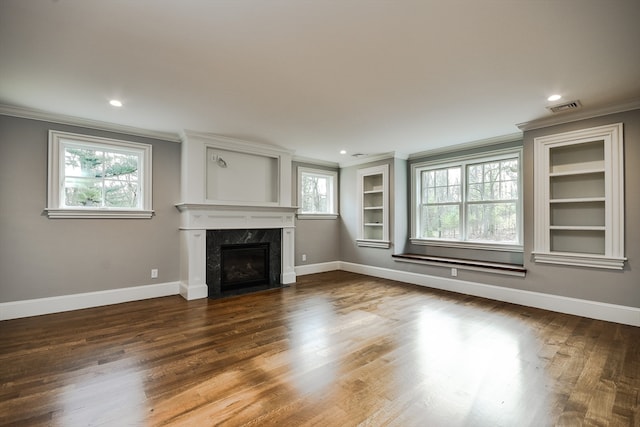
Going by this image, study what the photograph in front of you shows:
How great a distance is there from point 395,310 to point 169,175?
3.73 metres

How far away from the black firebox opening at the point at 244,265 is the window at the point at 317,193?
1243mm

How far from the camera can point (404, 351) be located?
2.58 m

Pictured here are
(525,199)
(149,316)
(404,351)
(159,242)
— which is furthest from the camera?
(159,242)

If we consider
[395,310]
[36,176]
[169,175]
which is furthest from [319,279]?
[36,176]

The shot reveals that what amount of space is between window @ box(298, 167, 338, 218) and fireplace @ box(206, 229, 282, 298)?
109 cm

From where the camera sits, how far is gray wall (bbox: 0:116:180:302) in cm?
341

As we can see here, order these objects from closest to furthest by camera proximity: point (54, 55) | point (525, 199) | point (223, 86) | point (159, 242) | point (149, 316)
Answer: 1. point (54, 55)
2. point (223, 86)
3. point (149, 316)
4. point (525, 199)
5. point (159, 242)

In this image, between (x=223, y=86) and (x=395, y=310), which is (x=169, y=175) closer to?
(x=223, y=86)

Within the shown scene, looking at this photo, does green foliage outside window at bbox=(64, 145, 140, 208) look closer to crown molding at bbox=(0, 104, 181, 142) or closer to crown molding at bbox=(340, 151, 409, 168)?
crown molding at bbox=(0, 104, 181, 142)

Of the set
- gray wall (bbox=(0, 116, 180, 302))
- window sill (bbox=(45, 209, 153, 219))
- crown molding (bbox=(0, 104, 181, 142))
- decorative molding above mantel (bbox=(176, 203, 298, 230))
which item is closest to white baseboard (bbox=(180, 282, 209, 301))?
gray wall (bbox=(0, 116, 180, 302))

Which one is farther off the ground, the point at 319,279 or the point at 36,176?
the point at 36,176

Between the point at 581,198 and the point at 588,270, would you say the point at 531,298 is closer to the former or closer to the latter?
the point at 588,270

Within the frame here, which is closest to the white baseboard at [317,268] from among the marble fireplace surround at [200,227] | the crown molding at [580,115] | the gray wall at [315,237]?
the gray wall at [315,237]

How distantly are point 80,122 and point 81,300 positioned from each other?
225 cm
